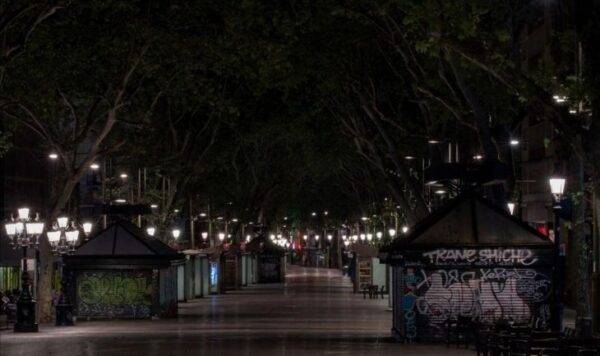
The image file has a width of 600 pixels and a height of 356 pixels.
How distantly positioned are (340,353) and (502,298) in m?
6.18

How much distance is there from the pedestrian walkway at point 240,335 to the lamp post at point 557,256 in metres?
2.82

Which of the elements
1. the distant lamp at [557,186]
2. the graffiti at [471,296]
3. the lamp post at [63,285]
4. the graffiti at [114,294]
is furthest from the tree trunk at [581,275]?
the graffiti at [114,294]

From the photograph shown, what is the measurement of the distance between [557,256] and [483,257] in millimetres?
3544

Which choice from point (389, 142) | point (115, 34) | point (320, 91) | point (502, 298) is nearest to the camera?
point (502, 298)

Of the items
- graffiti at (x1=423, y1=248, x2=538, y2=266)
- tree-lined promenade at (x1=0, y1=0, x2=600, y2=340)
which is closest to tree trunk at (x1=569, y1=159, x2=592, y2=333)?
tree-lined promenade at (x1=0, y1=0, x2=600, y2=340)

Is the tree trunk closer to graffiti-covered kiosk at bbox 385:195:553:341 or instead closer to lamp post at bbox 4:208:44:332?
graffiti-covered kiosk at bbox 385:195:553:341

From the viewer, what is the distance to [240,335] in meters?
39.7

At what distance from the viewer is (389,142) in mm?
47594

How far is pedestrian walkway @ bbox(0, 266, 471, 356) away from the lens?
109ft

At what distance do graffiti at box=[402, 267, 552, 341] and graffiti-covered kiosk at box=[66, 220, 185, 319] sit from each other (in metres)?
16.4

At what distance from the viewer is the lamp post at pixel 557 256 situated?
105 ft

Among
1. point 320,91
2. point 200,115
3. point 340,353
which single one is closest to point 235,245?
point 200,115

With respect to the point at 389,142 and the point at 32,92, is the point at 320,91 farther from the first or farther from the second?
the point at 32,92

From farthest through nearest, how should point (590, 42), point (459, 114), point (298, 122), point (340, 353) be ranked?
point (298, 122) → point (459, 114) → point (340, 353) → point (590, 42)
